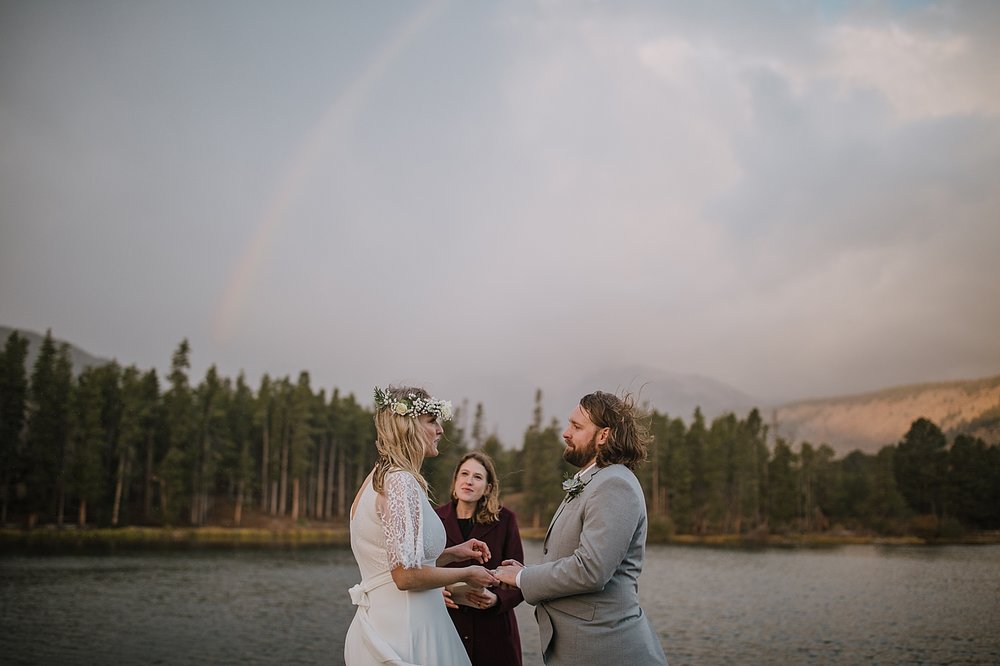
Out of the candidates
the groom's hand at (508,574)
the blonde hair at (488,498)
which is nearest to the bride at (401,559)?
the groom's hand at (508,574)

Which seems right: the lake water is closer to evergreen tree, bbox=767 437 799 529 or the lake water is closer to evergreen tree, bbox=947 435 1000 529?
evergreen tree, bbox=767 437 799 529

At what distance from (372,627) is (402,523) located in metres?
0.81

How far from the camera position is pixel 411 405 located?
5027 mm

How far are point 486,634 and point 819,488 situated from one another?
103m

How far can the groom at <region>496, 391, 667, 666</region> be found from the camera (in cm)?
421

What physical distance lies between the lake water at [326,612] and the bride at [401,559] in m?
14.3

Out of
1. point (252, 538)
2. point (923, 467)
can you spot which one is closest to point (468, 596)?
point (252, 538)

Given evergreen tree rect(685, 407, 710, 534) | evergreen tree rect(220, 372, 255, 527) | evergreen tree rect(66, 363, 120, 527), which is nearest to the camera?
evergreen tree rect(66, 363, 120, 527)

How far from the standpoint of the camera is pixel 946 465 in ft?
308

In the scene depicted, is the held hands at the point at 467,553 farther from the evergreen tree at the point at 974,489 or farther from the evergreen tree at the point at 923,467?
the evergreen tree at the point at 974,489

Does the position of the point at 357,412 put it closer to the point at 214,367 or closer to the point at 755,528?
the point at 214,367

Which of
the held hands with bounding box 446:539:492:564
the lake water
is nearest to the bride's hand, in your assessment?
the held hands with bounding box 446:539:492:564

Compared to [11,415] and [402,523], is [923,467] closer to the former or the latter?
[11,415]

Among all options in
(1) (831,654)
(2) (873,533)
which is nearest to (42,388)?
(1) (831,654)
